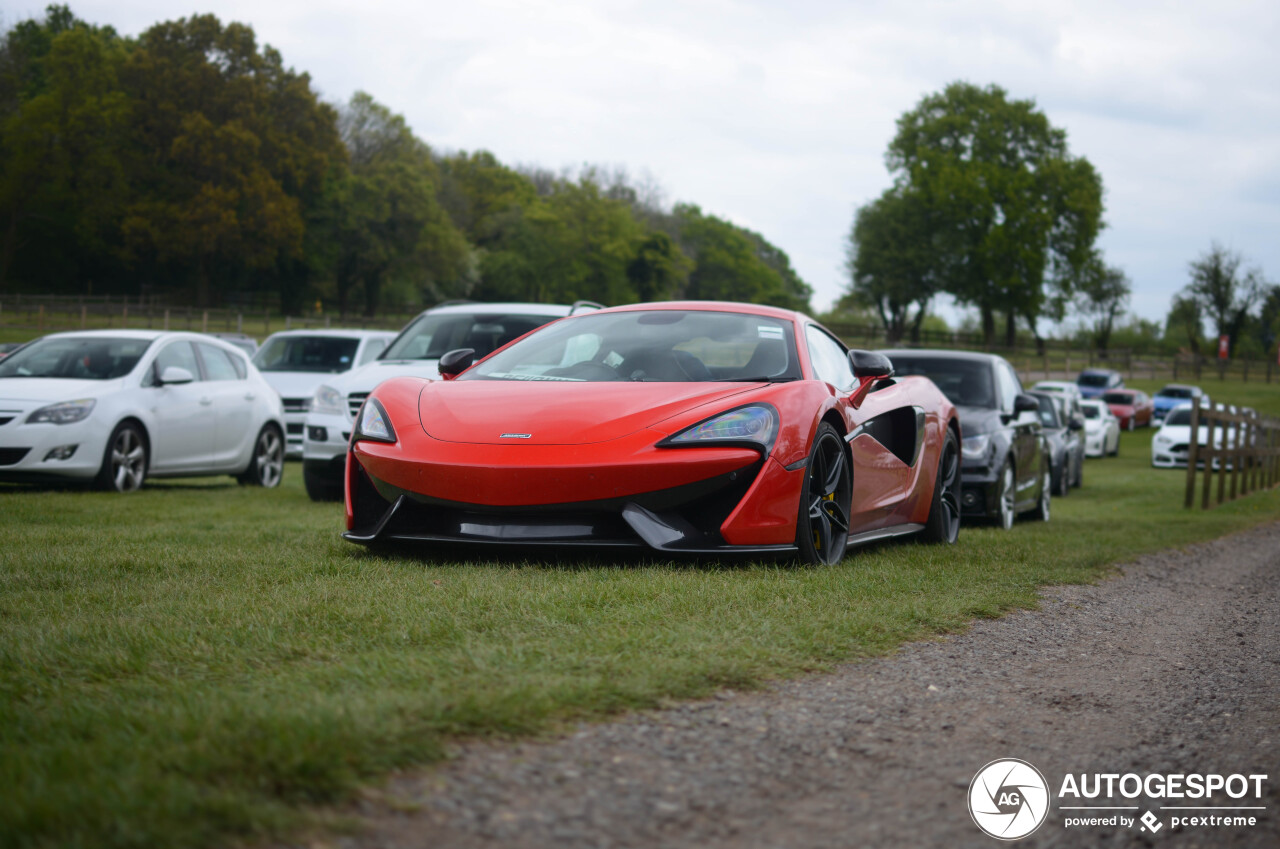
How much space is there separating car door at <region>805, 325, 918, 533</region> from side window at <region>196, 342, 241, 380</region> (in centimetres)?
734

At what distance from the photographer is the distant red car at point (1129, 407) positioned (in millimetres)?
44062

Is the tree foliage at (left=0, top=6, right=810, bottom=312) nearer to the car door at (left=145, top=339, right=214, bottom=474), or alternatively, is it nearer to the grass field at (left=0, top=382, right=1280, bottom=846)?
the car door at (left=145, top=339, right=214, bottom=474)

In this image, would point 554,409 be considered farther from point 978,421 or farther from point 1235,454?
point 1235,454

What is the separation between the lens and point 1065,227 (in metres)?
71.0

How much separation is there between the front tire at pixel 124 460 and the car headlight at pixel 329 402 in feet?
5.38

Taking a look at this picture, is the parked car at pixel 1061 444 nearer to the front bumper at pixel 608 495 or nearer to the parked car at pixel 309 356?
the parked car at pixel 309 356

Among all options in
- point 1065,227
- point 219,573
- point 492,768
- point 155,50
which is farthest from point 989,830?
point 1065,227

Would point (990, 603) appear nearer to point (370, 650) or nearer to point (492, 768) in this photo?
point (370, 650)

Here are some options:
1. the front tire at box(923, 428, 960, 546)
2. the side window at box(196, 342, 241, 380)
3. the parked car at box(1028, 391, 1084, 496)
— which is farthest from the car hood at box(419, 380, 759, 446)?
the parked car at box(1028, 391, 1084, 496)

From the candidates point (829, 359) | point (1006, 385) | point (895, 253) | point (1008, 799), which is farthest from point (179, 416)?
point (895, 253)

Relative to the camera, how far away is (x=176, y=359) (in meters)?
11.6

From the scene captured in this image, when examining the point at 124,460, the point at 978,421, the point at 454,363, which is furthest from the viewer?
the point at 124,460

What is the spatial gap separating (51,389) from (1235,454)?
14.9m

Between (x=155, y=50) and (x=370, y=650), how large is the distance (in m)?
67.6
